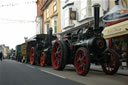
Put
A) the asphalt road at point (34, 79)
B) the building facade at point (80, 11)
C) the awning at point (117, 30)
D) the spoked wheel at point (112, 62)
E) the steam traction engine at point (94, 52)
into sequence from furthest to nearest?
the building facade at point (80, 11), the spoked wheel at point (112, 62), the steam traction engine at point (94, 52), the asphalt road at point (34, 79), the awning at point (117, 30)

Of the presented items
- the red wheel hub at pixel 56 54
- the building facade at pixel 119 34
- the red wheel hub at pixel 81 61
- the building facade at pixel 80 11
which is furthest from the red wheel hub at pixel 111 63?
the building facade at pixel 80 11

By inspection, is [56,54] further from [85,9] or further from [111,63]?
[85,9]

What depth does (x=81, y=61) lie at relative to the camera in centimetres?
787

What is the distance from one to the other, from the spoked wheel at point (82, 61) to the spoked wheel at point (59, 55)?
1.29m

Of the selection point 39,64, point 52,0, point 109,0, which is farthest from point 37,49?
point 52,0

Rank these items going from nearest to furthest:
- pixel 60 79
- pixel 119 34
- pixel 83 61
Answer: pixel 119 34 → pixel 60 79 → pixel 83 61

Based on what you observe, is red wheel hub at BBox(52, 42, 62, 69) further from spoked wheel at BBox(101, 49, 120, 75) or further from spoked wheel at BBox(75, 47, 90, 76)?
spoked wheel at BBox(101, 49, 120, 75)

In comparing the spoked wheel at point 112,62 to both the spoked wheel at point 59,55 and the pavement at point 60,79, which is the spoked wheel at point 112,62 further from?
the spoked wheel at point 59,55

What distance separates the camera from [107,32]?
7207 mm

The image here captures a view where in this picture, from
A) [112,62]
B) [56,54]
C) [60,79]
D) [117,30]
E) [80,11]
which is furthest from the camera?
[80,11]

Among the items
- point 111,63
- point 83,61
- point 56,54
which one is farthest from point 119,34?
point 56,54

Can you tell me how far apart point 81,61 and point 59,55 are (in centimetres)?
249

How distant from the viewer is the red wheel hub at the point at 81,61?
24.9 feet

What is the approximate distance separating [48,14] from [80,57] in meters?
23.2
